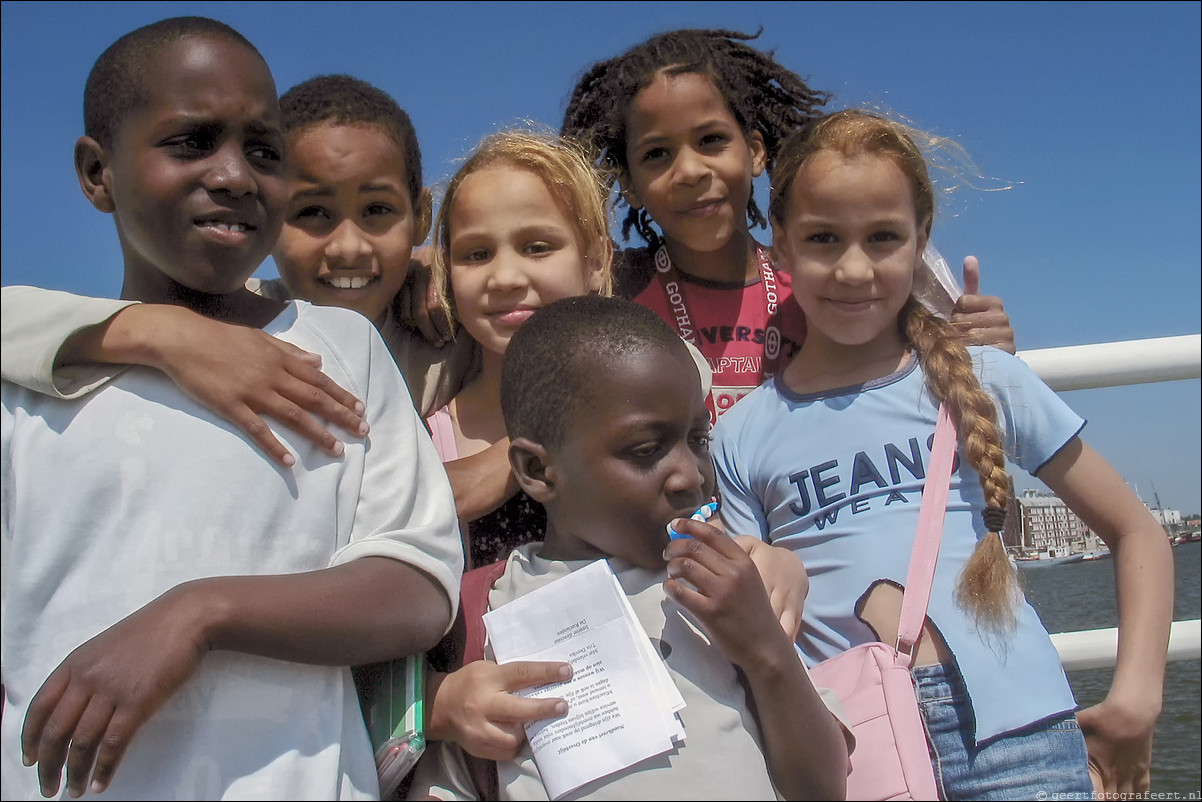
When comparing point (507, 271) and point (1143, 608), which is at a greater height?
point (507, 271)

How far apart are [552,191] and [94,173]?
1.07m

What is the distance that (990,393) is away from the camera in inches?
83.4

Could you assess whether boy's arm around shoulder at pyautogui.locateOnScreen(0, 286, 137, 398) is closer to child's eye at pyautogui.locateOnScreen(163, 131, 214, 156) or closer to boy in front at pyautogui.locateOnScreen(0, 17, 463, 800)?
Answer: boy in front at pyautogui.locateOnScreen(0, 17, 463, 800)

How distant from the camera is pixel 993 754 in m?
1.83

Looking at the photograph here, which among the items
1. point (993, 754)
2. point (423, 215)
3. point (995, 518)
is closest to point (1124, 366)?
point (995, 518)

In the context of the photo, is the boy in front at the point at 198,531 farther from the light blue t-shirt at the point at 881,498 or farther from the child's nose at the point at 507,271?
the light blue t-shirt at the point at 881,498

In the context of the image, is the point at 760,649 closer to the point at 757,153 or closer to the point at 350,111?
the point at 350,111

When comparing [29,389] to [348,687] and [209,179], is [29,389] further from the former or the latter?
[348,687]

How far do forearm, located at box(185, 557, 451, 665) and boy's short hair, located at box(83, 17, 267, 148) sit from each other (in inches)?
34.4

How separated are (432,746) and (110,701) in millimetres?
558

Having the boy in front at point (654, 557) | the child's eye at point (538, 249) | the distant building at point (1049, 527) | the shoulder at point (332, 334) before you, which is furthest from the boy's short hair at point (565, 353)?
the distant building at point (1049, 527)

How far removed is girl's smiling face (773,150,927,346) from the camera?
86.7 inches

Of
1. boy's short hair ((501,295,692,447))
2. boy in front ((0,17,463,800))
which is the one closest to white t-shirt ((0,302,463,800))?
boy in front ((0,17,463,800))

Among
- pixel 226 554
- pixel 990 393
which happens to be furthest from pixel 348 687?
pixel 990 393
